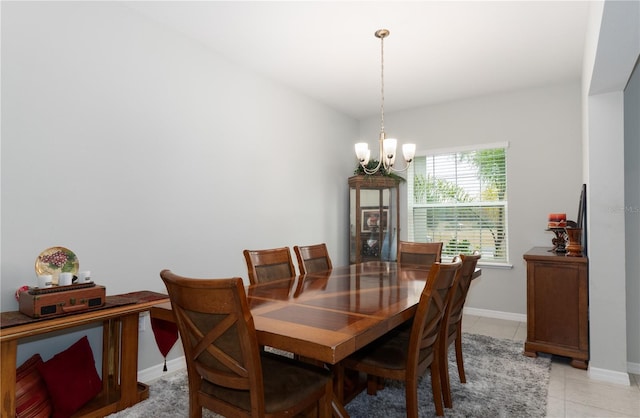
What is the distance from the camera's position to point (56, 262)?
202 cm

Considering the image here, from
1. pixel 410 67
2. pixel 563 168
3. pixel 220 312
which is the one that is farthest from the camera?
pixel 563 168

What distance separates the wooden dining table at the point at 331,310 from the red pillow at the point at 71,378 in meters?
0.85

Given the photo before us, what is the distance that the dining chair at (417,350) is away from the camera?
1688mm

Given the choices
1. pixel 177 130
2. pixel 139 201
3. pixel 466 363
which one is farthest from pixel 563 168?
pixel 139 201

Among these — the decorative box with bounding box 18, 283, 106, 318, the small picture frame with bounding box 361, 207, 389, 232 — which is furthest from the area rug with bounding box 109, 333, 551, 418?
the small picture frame with bounding box 361, 207, 389, 232

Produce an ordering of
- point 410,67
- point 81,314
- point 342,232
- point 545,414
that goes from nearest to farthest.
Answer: point 81,314 → point 545,414 → point 410,67 → point 342,232

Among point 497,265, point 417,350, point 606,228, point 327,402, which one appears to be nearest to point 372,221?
point 497,265

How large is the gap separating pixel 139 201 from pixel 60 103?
2.59 ft

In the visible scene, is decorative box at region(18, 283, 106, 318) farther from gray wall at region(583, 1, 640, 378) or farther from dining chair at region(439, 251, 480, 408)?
gray wall at region(583, 1, 640, 378)

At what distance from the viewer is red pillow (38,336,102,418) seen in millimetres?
1981

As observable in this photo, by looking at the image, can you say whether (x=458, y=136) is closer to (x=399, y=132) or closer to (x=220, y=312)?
(x=399, y=132)

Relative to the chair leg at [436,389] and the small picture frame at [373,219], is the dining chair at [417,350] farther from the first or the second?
the small picture frame at [373,219]

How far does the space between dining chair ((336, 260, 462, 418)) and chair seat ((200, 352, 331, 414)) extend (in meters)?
0.35

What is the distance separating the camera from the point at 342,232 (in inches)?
200
